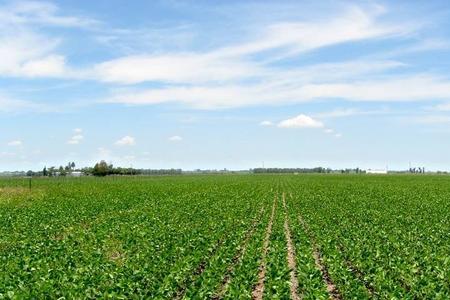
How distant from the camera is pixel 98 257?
16500mm

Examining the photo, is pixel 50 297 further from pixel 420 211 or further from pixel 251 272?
pixel 420 211

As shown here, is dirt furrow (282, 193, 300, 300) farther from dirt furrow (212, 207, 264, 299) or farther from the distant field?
dirt furrow (212, 207, 264, 299)

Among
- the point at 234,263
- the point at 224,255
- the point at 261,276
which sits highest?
the point at 224,255

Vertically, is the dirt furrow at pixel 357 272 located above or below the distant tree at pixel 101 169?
below

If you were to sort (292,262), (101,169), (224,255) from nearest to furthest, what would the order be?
(224,255) → (292,262) → (101,169)

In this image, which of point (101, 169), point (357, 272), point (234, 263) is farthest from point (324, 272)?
point (101, 169)

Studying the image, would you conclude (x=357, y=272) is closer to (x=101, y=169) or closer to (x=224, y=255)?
(x=224, y=255)

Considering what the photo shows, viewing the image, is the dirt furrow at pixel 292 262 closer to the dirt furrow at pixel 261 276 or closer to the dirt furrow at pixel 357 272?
the dirt furrow at pixel 261 276

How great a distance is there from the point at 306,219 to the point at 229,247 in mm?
10947

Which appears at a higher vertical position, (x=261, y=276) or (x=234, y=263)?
(x=234, y=263)

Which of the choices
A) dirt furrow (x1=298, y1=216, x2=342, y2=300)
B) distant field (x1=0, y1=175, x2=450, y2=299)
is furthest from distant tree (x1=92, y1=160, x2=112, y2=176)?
dirt furrow (x1=298, y1=216, x2=342, y2=300)

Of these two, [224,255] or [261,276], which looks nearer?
[261,276]

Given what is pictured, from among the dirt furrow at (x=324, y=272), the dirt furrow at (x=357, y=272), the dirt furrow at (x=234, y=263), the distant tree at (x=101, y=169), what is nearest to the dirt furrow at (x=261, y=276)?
the dirt furrow at (x=234, y=263)

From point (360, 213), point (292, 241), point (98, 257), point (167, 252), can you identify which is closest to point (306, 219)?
point (360, 213)
